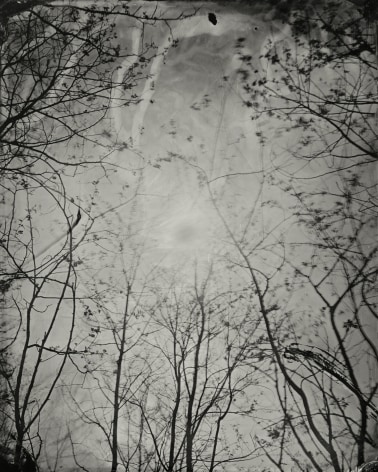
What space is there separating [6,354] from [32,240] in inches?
87.2

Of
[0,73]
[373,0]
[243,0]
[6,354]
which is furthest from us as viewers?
[6,354]

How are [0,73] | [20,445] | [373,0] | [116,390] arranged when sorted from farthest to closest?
[116,390]
[20,445]
[373,0]
[0,73]

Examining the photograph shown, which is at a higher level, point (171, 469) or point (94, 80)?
A: point (94, 80)

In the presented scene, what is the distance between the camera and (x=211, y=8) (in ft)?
15.0

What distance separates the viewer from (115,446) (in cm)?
764

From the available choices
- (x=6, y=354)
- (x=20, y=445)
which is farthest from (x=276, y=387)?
(x=6, y=354)

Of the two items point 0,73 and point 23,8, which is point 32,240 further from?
point 23,8

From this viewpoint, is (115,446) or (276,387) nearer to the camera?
(276,387)

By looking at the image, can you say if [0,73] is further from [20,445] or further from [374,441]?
[374,441]

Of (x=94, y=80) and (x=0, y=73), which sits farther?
(x=94, y=80)

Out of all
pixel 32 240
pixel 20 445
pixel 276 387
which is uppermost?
pixel 32 240

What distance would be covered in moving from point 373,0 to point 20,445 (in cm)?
703

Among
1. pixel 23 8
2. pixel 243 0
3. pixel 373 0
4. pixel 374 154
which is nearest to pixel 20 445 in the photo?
pixel 23 8

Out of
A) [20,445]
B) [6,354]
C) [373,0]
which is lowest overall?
[20,445]
